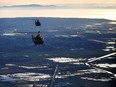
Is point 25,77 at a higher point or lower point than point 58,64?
lower

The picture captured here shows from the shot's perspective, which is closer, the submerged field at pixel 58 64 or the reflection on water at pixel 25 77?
the submerged field at pixel 58 64

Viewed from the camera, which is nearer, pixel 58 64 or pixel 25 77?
pixel 25 77

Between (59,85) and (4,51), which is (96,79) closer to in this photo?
(59,85)

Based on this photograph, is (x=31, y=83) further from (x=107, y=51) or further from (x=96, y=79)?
(x=107, y=51)

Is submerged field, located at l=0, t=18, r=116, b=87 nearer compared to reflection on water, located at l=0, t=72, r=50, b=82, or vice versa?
submerged field, located at l=0, t=18, r=116, b=87

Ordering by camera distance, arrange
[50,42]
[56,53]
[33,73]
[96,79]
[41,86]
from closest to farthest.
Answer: [41,86] < [96,79] < [33,73] < [56,53] < [50,42]

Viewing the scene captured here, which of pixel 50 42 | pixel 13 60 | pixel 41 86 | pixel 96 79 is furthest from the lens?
pixel 50 42

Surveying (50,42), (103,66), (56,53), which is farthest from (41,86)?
(50,42)

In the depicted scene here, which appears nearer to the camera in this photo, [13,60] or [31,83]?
[31,83]

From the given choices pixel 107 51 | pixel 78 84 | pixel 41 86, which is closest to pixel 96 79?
pixel 78 84
